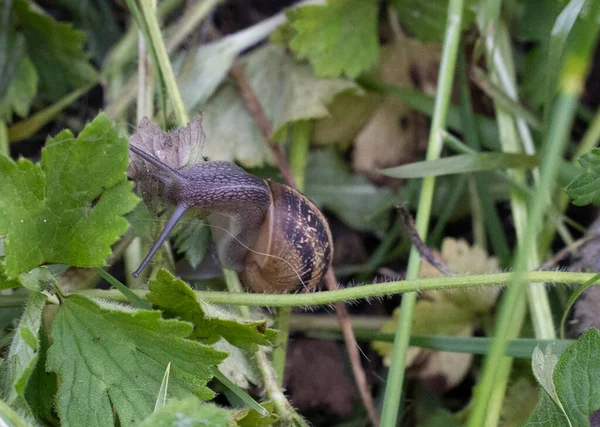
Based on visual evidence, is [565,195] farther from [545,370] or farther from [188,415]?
[188,415]

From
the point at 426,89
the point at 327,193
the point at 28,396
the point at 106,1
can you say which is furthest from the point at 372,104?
the point at 28,396

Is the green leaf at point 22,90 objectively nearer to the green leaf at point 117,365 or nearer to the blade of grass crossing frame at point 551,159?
the green leaf at point 117,365

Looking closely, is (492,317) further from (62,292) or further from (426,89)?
(62,292)

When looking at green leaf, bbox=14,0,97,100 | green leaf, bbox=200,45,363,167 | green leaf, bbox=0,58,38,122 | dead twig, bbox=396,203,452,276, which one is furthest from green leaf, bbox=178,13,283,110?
dead twig, bbox=396,203,452,276

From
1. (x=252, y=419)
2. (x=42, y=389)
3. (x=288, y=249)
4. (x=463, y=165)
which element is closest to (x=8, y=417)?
(x=42, y=389)

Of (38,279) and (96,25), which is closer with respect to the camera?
(38,279)

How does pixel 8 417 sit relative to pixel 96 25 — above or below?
below

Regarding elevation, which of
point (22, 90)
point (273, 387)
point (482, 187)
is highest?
point (22, 90)
